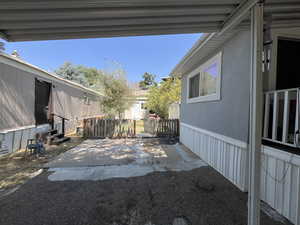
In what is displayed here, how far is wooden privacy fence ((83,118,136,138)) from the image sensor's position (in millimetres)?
7992

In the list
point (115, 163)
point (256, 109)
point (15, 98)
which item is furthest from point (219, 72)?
point (15, 98)

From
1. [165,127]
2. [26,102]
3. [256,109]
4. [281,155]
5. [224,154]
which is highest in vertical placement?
[26,102]

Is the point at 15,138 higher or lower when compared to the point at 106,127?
lower

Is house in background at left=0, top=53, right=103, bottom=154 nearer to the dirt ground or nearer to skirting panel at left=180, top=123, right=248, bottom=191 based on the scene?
the dirt ground

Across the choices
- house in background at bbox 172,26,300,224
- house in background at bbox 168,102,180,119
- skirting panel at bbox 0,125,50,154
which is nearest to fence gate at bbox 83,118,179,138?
house in background at bbox 168,102,180,119

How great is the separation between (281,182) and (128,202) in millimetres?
2282

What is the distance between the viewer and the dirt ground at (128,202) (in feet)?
7.03

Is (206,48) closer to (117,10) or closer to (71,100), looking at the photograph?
(117,10)

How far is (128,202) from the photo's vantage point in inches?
100.0

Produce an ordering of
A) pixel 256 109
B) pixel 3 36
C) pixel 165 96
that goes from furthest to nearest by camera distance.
→ pixel 165 96 → pixel 3 36 → pixel 256 109

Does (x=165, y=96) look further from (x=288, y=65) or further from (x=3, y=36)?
(x=3, y=36)

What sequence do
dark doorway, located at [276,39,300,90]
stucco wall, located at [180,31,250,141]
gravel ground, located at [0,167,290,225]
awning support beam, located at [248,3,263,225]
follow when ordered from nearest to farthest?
1. awning support beam, located at [248,3,263,225]
2. gravel ground, located at [0,167,290,225]
3. stucco wall, located at [180,31,250,141]
4. dark doorway, located at [276,39,300,90]

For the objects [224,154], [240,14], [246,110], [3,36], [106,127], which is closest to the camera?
[240,14]

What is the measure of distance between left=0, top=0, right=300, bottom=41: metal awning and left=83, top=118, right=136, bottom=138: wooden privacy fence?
5755 mm
